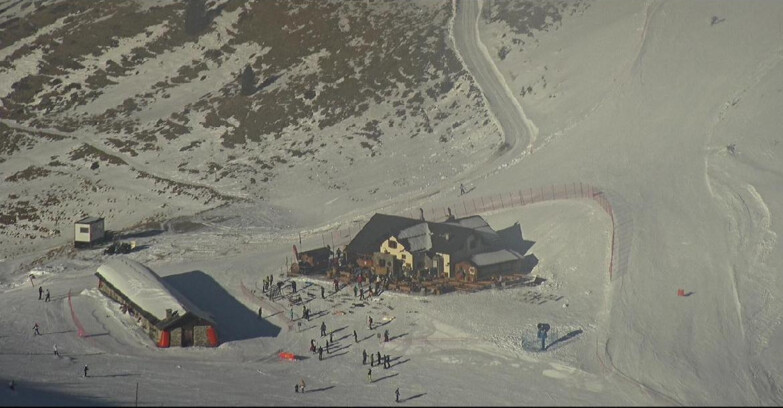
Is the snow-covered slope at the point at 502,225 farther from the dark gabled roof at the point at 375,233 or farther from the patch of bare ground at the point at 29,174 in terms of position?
the dark gabled roof at the point at 375,233

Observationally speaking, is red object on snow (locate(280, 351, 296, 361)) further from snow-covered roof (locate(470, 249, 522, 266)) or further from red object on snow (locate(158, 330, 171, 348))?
snow-covered roof (locate(470, 249, 522, 266))

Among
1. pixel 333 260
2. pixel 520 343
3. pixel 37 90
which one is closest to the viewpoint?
pixel 520 343

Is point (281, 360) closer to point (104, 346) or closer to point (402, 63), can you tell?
point (104, 346)

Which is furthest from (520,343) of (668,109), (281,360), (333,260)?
(668,109)

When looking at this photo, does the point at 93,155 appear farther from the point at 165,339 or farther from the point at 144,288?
the point at 165,339

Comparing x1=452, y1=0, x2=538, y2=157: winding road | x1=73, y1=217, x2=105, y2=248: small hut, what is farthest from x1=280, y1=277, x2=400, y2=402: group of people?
x1=452, y1=0, x2=538, y2=157: winding road

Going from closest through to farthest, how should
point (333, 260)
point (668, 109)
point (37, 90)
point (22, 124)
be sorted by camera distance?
point (333, 260) → point (668, 109) → point (22, 124) → point (37, 90)
